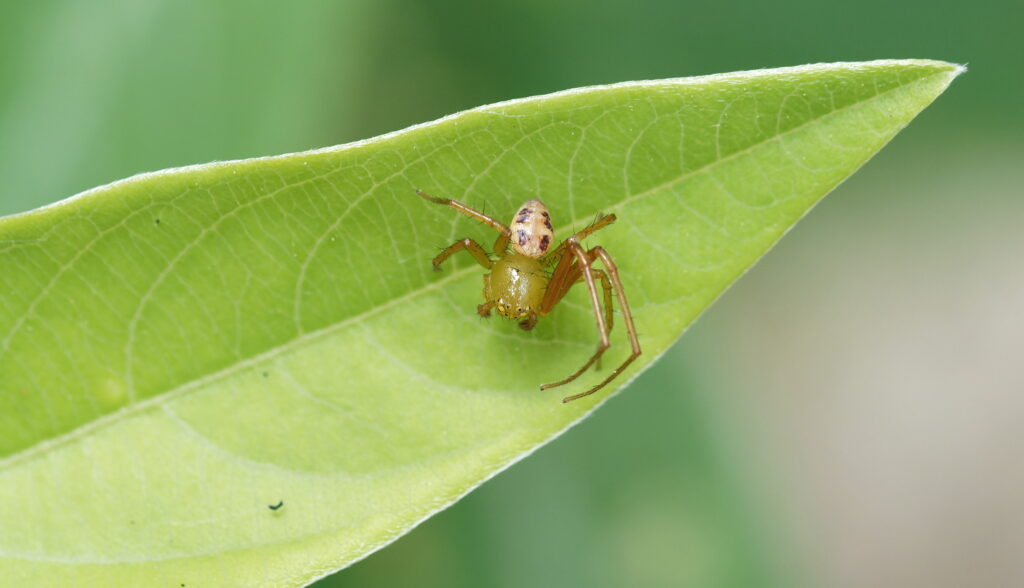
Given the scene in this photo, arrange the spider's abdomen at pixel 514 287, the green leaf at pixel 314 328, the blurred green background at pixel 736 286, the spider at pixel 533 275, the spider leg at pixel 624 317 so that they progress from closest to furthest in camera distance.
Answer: the green leaf at pixel 314 328, the spider leg at pixel 624 317, the spider at pixel 533 275, the spider's abdomen at pixel 514 287, the blurred green background at pixel 736 286

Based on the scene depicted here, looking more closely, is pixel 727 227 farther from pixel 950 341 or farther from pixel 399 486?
pixel 950 341

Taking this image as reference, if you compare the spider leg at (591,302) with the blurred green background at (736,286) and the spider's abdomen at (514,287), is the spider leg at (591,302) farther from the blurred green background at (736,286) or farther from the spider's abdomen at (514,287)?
the blurred green background at (736,286)

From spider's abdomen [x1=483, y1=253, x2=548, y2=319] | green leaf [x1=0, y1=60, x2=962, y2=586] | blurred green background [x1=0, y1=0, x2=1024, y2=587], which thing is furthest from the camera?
blurred green background [x1=0, y1=0, x2=1024, y2=587]

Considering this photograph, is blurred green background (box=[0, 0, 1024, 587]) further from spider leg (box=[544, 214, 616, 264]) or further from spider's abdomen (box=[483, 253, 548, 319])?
spider leg (box=[544, 214, 616, 264])

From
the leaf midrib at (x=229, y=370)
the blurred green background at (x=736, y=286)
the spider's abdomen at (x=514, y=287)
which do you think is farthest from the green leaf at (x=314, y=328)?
the blurred green background at (x=736, y=286)

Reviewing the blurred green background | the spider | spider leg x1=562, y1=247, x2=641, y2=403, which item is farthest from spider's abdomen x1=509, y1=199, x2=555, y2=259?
the blurred green background

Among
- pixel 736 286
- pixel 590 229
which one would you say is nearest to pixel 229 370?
pixel 590 229

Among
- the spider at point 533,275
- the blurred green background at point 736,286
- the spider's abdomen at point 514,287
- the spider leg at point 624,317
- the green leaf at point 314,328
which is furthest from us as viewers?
the blurred green background at point 736,286
